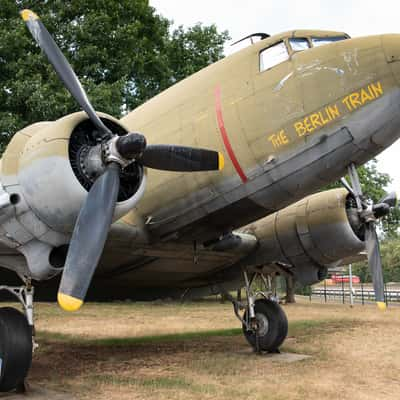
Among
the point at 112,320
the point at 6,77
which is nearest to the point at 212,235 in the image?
the point at 112,320

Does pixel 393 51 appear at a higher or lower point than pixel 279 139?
higher

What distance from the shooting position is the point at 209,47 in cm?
2722

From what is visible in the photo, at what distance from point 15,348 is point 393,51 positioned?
6.23 meters

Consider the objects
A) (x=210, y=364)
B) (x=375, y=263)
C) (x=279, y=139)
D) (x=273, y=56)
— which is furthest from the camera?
(x=210, y=364)

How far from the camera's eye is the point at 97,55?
2195 cm

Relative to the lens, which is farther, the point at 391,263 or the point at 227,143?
the point at 391,263

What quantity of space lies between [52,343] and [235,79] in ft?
25.3

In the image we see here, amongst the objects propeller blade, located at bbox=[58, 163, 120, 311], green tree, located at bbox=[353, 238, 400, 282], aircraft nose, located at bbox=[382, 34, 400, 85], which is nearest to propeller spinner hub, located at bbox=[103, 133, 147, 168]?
A: propeller blade, located at bbox=[58, 163, 120, 311]

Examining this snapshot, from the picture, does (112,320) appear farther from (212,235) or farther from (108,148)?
(108,148)

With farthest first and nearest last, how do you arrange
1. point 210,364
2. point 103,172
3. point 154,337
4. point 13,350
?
point 154,337, point 210,364, point 13,350, point 103,172

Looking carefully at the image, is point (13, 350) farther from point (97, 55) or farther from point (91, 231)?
point (97, 55)

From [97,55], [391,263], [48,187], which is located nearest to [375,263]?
[48,187]

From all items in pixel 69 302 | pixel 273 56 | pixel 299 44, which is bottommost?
pixel 69 302

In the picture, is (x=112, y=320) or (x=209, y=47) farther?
(x=209, y=47)
